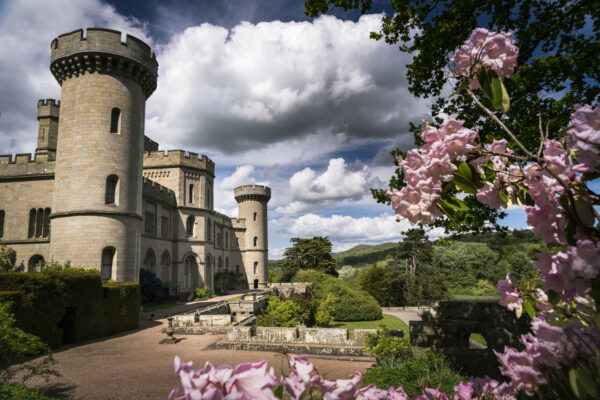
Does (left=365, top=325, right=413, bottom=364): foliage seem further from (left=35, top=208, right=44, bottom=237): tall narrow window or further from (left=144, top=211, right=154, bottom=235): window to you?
(left=35, top=208, right=44, bottom=237): tall narrow window

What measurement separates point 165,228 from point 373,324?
19.2 m

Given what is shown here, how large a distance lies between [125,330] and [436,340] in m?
13.4

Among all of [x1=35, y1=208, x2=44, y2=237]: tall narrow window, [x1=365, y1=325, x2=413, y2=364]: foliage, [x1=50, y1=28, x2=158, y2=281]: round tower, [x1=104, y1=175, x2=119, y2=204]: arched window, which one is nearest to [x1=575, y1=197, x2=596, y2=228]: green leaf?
[x1=365, y1=325, x2=413, y2=364]: foliage

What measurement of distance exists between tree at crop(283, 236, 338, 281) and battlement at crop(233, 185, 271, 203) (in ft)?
26.7

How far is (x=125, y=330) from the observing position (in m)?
14.9

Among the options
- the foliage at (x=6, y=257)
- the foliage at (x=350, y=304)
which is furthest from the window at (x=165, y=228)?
the foliage at (x=350, y=304)

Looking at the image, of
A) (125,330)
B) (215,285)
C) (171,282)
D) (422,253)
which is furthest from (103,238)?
(422,253)

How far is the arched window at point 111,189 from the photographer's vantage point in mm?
16609

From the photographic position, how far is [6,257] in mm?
18078

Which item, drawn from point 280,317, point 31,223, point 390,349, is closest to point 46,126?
point 31,223

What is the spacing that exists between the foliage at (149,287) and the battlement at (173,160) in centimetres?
1189

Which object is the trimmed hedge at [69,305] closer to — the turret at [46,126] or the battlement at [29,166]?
the battlement at [29,166]

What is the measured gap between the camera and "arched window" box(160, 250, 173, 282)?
27.4m

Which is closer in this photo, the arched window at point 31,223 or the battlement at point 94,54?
the battlement at point 94,54
